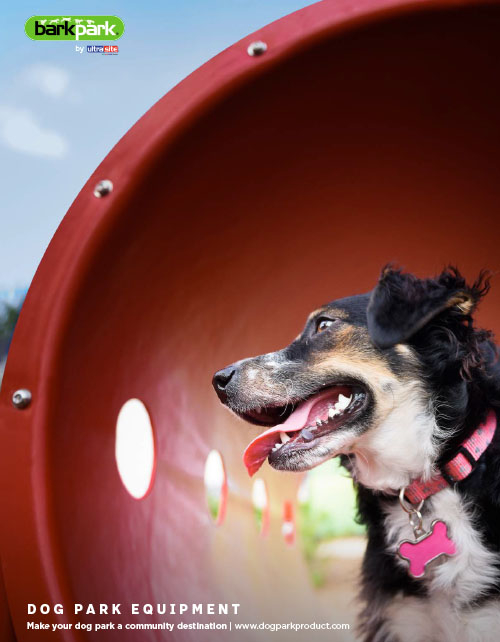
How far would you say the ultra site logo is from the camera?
2852 millimetres

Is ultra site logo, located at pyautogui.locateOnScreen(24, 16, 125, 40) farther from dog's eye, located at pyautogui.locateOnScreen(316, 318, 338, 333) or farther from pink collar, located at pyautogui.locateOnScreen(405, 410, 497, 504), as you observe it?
pink collar, located at pyautogui.locateOnScreen(405, 410, 497, 504)

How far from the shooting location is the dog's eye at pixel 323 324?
7.58ft

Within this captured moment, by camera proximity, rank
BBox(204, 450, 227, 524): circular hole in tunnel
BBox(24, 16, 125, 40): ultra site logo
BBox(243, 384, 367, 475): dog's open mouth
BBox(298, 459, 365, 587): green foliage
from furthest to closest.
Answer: BBox(298, 459, 365, 587): green foliage < BBox(24, 16, 125, 40): ultra site logo < BBox(204, 450, 227, 524): circular hole in tunnel < BBox(243, 384, 367, 475): dog's open mouth

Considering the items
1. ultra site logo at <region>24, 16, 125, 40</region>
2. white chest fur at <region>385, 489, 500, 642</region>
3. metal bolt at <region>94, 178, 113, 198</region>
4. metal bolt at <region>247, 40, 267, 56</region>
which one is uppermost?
ultra site logo at <region>24, 16, 125, 40</region>

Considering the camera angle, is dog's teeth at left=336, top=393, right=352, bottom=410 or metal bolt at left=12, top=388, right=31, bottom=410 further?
dog's teeth at left=336, top=393, right=352, bottom=410

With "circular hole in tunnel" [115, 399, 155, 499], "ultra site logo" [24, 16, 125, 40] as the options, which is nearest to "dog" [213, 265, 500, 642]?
"circular hole in tunnel" [115, 399, 155, 499]

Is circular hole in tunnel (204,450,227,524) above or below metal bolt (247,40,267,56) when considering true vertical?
below

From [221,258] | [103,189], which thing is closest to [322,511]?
[221,258]

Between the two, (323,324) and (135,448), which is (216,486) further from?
(323,324)

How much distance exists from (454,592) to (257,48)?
1813 mm

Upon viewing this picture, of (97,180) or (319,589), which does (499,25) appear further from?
(319,589)

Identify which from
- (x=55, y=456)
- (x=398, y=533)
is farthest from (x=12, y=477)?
(x=398, y=533)

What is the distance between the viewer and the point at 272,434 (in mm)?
2205

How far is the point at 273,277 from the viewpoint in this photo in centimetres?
282
